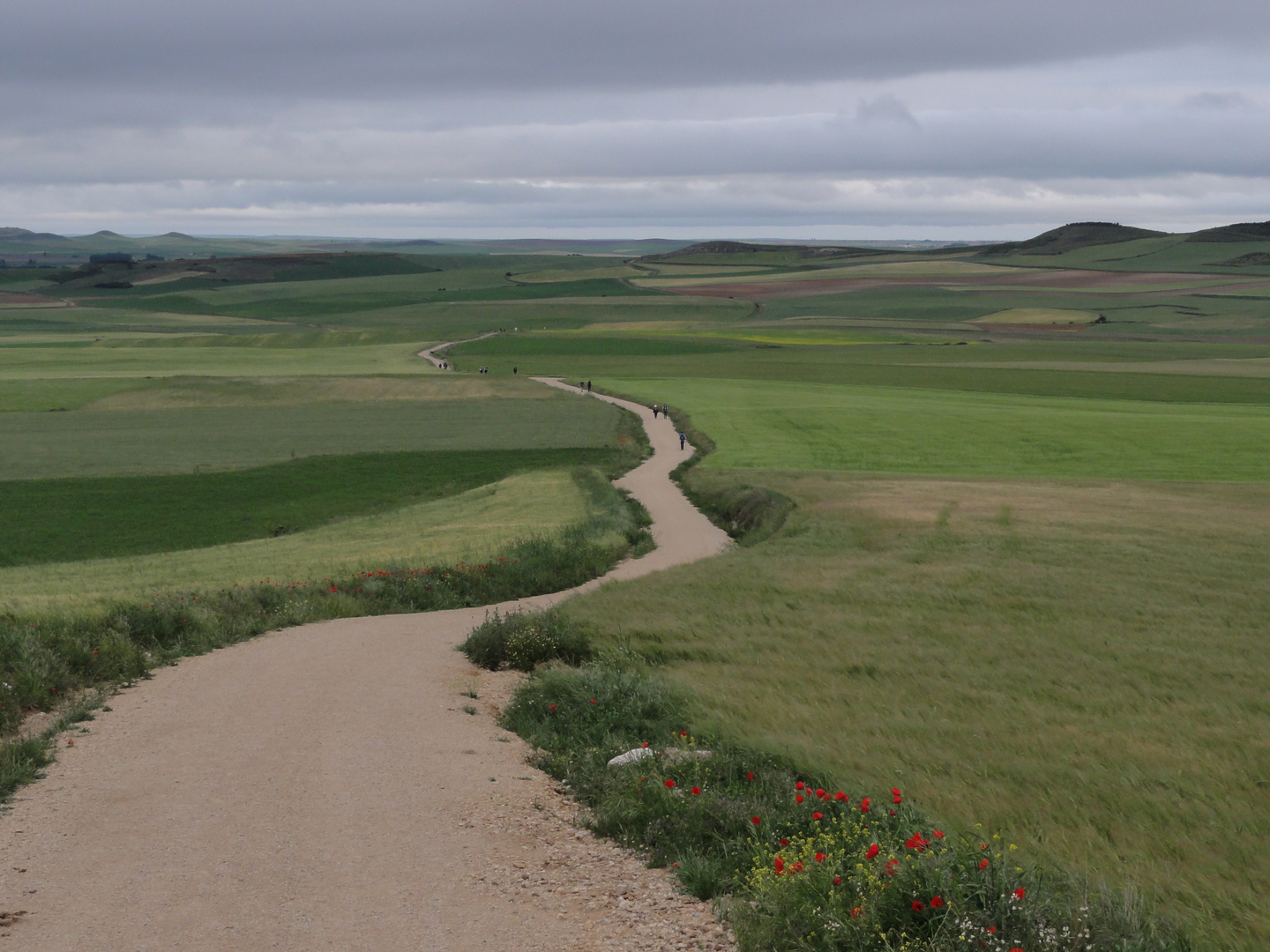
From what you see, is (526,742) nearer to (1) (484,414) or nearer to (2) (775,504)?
(2) (775,504)

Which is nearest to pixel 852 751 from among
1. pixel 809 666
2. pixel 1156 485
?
pixel 809 666

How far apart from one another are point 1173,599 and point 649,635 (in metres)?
11.2

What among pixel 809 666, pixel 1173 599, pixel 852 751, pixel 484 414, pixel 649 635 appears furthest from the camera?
pixel 484 414

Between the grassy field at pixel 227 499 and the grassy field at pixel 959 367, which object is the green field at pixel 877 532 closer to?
the grassy field at pixel 227 499

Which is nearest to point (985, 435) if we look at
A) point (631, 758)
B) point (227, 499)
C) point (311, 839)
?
point (227, 499)

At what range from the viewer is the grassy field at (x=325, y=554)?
25.4 meters

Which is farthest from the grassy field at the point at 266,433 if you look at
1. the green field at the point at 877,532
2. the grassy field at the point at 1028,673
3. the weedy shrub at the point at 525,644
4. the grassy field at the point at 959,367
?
the weedy shrub at the point at 525,644

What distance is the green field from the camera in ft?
41.6

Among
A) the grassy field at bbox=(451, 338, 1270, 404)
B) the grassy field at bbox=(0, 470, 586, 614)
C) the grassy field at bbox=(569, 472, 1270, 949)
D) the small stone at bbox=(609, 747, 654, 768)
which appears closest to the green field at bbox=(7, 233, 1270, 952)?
the grassy field at bbox=(569, 472, 1270, 949)

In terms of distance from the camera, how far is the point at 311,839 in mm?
11117

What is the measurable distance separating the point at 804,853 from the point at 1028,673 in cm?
831

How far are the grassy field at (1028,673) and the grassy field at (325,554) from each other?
7.65 m

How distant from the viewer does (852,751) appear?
1323 centimetres

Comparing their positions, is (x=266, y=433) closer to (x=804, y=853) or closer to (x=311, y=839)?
(x=311, y=839)
